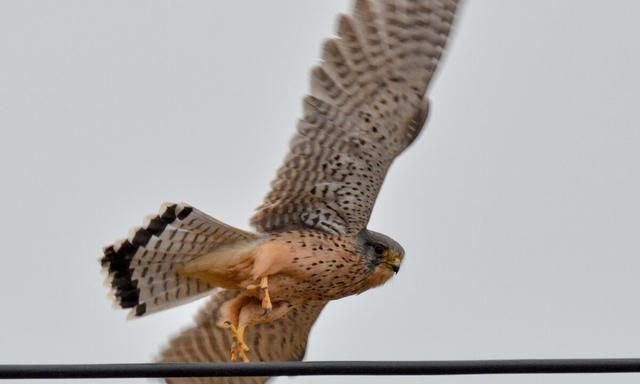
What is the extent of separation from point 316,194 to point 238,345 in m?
0.99

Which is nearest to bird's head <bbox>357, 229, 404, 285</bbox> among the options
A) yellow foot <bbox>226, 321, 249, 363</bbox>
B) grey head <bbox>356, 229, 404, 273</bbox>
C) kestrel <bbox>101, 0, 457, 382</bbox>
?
grey head <bbox>356, 229, 404, 273</bbox>

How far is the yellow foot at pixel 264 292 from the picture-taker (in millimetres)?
7812

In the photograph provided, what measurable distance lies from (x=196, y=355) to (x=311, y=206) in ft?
3.88

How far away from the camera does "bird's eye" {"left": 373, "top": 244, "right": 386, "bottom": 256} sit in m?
8.35

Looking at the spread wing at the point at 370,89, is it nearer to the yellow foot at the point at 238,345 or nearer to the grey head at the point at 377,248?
the grey head at the point at 377,248

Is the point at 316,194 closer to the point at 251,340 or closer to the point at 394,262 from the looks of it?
the point at 394,262

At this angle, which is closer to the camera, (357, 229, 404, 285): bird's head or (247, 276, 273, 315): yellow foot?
(247, 276, 273, 315): yellow foot

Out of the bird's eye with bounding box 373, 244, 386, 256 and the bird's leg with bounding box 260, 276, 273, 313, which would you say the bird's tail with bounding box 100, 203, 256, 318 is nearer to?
the bird's leg with bounding box 260, 276, 273, 313

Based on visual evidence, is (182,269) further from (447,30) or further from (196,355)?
(447,30)

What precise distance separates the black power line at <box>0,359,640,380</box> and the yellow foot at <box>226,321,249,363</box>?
10.2 feet

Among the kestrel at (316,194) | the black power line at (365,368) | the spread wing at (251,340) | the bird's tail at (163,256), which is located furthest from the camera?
the spread wing at (251,340)

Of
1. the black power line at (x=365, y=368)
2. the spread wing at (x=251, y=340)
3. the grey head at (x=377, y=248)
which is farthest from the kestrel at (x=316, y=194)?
the black power line at (x=365, y=368)

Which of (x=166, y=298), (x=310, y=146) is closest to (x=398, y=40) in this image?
(x=310, y=146)

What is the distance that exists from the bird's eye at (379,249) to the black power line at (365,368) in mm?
3639
